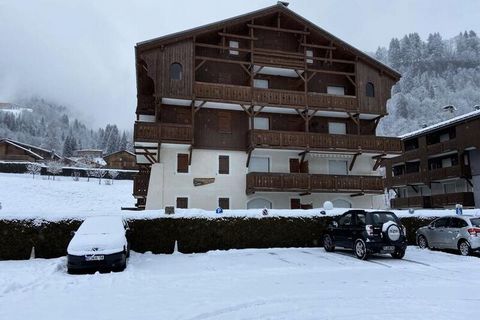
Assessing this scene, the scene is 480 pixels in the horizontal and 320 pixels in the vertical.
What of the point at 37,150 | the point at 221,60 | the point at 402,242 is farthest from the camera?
the point at 37,150

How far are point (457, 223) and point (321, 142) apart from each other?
13324mm

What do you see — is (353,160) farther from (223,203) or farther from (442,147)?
(442,147)

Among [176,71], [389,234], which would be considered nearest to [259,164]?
[176,71]

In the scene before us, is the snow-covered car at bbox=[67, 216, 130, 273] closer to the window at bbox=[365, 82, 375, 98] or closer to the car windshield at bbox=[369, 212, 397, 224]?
the car windshield at bbox=[369, 212, 397, 224]

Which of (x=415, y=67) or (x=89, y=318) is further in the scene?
(x=415, y=67)

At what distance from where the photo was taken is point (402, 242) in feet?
50.8

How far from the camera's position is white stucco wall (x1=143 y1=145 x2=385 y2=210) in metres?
Answer: 28.4

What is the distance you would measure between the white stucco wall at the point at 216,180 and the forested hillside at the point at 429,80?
67.4 meters

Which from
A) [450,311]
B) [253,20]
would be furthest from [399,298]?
[253,20]

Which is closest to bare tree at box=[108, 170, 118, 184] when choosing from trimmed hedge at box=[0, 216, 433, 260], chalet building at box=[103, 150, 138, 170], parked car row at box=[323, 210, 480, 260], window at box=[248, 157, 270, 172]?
chalet building at box=[103, 150, 138, 170]

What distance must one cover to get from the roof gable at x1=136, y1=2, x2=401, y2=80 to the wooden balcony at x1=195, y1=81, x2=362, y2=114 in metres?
3.45

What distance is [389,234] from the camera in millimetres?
15336

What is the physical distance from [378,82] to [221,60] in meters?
12.6

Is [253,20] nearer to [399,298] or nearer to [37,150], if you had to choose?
[399,298]
